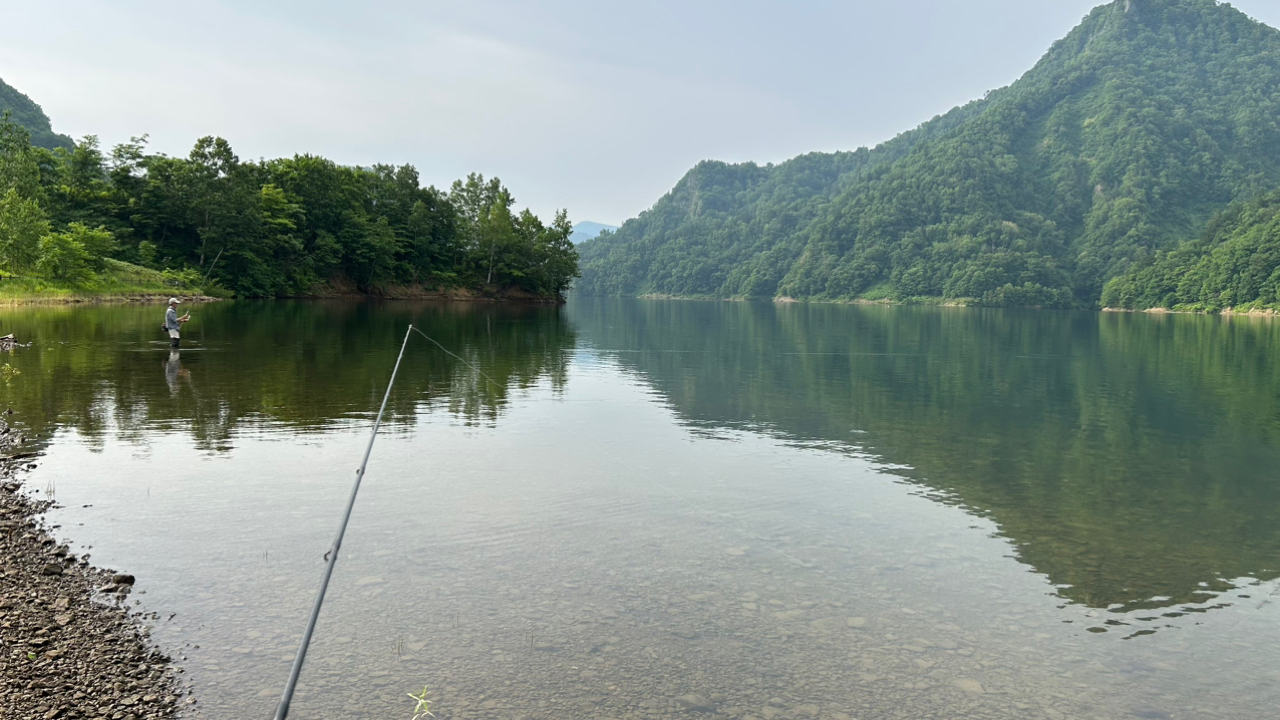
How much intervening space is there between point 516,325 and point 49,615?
53.8 meters

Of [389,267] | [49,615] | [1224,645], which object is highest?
[389,267]

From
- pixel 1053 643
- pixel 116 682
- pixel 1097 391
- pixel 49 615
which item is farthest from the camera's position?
pixel 1097 391

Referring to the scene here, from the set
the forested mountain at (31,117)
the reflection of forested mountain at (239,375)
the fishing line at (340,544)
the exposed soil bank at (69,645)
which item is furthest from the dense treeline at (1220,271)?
the forested mountain at (31,117)

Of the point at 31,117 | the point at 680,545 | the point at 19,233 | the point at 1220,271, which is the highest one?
the point at 31,117

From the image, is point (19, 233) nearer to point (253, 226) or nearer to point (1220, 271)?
point (253, 226)

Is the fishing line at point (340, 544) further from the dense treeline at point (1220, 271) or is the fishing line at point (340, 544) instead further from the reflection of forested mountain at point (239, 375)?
the dense treeline at point (1220, 271)

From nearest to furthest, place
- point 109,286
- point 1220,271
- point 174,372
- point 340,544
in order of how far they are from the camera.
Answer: point 340,544 → point 174,372 → point 109,286 → point 1220,271

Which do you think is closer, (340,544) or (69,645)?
(69,645)

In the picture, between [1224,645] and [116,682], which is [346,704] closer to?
[116,682]

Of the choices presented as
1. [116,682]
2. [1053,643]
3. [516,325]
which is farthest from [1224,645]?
[516,325]

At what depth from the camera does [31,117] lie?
525 ft

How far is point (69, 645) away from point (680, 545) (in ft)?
21.5

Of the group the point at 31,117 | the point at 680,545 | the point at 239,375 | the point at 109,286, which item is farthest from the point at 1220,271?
the point at 31,117

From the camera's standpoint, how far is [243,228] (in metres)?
84.8
